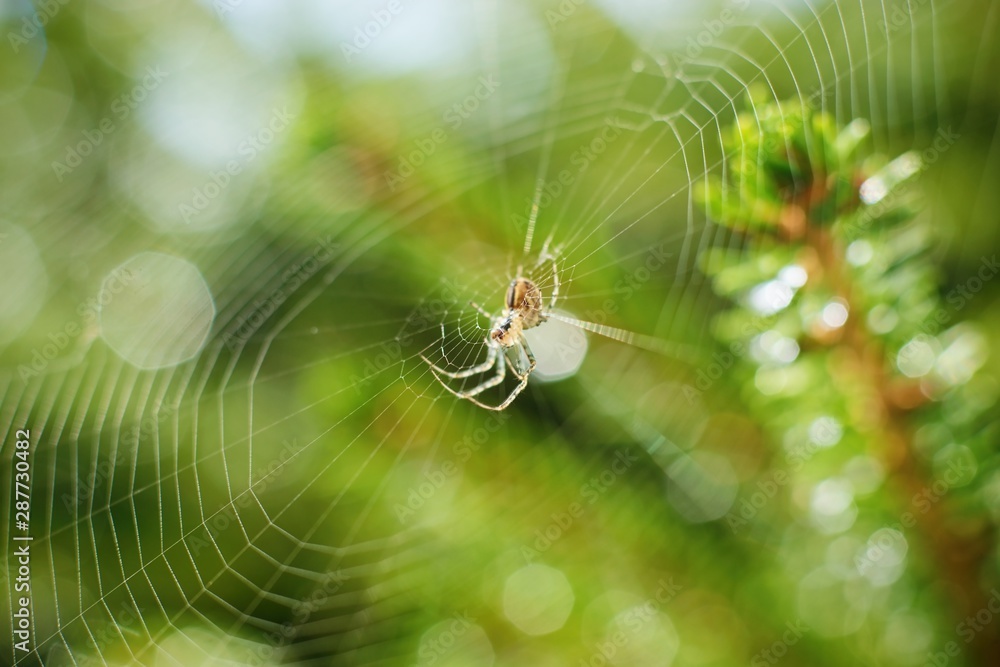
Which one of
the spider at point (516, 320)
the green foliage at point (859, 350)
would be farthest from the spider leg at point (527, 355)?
the green foliage at point (859, 350)

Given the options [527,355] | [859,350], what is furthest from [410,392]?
[859,350]

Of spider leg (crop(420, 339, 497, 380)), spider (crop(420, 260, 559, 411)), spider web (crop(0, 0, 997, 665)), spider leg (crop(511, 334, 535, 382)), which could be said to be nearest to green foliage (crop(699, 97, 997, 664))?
spider web (crop(0, 0, 997, 665))

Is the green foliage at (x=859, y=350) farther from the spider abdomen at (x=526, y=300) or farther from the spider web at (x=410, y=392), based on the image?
the spider abdomen at (x=526, y=300)

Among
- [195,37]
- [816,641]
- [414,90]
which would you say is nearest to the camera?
[816,641]

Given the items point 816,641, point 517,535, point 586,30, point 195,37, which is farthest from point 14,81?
point 816,641

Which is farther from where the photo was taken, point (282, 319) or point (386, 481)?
point (282, 319)

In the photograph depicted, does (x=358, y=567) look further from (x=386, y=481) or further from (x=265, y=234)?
(x=265, y=234)
